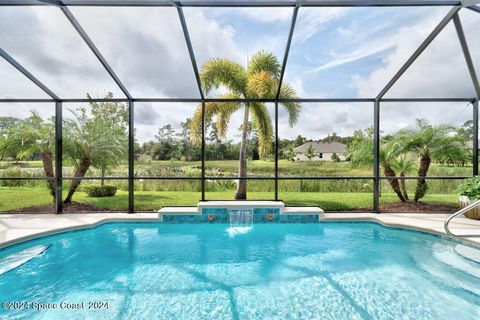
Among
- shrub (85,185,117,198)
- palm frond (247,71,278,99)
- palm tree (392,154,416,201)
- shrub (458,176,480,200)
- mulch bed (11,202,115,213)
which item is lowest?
mulch bed (11,202,115,213)

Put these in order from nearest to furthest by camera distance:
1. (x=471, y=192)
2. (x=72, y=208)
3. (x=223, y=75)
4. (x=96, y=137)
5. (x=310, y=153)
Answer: (x=471, y=192) < (x=223, y=75) < (x=72, y=208) < (x=96, y=137) < (x=310, y=153)

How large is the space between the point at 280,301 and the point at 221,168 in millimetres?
7334

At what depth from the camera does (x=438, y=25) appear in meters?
4.71

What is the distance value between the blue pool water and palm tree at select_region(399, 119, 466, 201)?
3512 millimetres

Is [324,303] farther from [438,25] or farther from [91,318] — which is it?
[438,25]

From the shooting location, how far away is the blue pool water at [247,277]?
2797 millimetres

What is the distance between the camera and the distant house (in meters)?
9.71

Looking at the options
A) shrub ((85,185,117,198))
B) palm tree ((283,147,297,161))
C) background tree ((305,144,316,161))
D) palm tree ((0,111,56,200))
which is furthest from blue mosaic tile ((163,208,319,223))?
palm tree ((0,111,56,200))

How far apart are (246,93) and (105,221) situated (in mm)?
5506

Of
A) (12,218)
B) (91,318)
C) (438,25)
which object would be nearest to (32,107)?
(12,218)

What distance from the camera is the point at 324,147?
10031 mm

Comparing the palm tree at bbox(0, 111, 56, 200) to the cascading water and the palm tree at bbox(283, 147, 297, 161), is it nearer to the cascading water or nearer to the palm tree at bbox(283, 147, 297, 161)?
the cascading water

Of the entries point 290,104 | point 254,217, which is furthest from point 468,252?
point 290,104

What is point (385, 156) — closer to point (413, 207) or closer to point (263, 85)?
point (413, 207)
